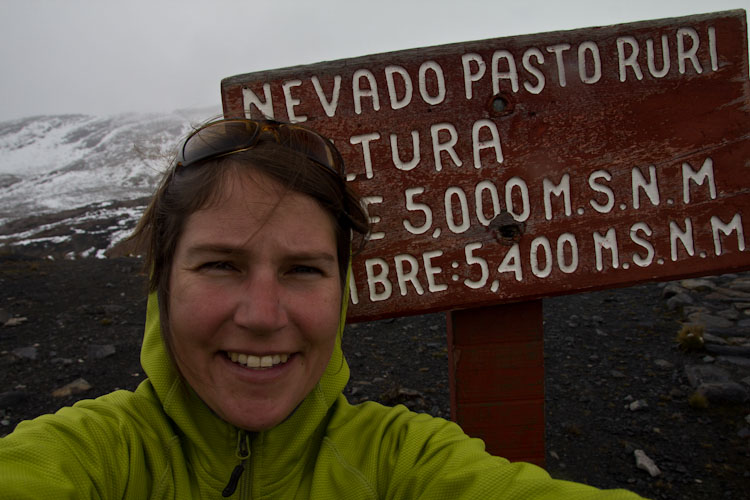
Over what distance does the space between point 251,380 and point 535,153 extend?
1132 mm

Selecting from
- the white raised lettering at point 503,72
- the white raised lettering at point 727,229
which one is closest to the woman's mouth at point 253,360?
the white raised lettering at point 503,72

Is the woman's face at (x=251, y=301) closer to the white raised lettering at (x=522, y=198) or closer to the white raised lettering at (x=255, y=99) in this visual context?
the white raised lettering at (x=255, y=99)

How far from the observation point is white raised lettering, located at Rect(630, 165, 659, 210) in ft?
5.15

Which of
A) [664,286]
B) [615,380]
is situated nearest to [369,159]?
[615,380]

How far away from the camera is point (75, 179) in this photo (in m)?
54.9

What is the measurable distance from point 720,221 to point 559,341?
2.99 meters

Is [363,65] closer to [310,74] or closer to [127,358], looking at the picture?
[310,74]

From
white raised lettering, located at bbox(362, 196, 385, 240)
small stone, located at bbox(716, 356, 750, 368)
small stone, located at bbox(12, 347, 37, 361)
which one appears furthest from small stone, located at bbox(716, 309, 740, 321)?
small stone, located at bbox(12, 347, 37, 361)

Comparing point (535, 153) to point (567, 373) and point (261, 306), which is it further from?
point (567, 373)

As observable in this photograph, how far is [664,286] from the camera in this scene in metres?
5.62

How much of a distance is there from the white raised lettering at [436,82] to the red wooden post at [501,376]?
743 millimetres

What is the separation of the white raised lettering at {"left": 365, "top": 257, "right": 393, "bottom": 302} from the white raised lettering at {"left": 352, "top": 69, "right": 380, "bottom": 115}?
50cm

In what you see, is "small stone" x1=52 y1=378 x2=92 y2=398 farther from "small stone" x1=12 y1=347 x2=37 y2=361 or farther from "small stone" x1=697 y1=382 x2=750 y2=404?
"small stone" x1=697 y1=382 x2=750 y2=404

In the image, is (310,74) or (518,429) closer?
(310,74)
